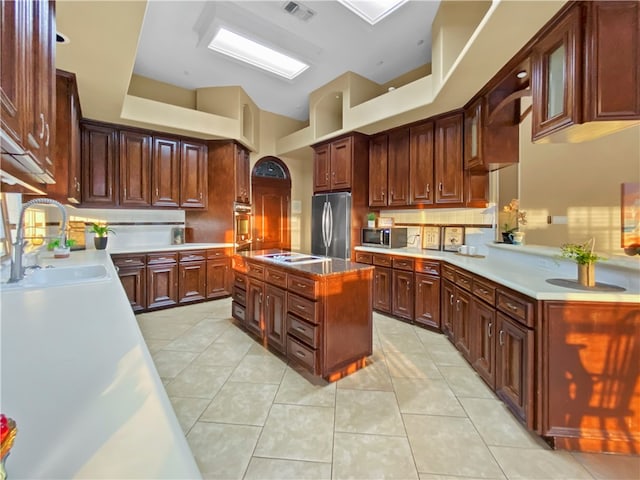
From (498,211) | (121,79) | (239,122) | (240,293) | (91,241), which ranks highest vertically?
(239,122)

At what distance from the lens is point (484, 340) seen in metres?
2.33

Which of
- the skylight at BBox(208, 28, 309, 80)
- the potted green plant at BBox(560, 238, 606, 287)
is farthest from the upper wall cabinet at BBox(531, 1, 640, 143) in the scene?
the skylight at BBox(208, 28, 309, 80)

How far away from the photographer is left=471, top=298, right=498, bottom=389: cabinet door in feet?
7.14

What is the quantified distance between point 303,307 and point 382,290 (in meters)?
1.89

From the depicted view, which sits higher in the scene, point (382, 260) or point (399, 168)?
point (399, 168)

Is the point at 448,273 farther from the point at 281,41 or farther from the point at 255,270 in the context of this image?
the point at 281,41

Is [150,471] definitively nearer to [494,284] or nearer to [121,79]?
[494,284]

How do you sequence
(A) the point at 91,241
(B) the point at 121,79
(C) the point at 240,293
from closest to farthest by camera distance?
(B) the point at 121,79
(C) the point at 240,293
(A) the point at 91,241

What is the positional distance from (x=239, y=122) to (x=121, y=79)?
202 cm

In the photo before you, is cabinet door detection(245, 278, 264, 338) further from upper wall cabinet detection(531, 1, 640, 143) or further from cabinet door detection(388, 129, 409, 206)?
upper wall cabinet detection(531, 1, 640, 143)

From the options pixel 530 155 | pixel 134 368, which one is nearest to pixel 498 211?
pixel 530 155

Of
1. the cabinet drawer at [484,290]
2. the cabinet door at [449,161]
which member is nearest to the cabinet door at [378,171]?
the cabinet door at [449,161]

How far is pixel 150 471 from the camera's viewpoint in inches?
17.4

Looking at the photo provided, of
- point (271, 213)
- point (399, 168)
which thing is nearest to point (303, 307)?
point (399, 168)
